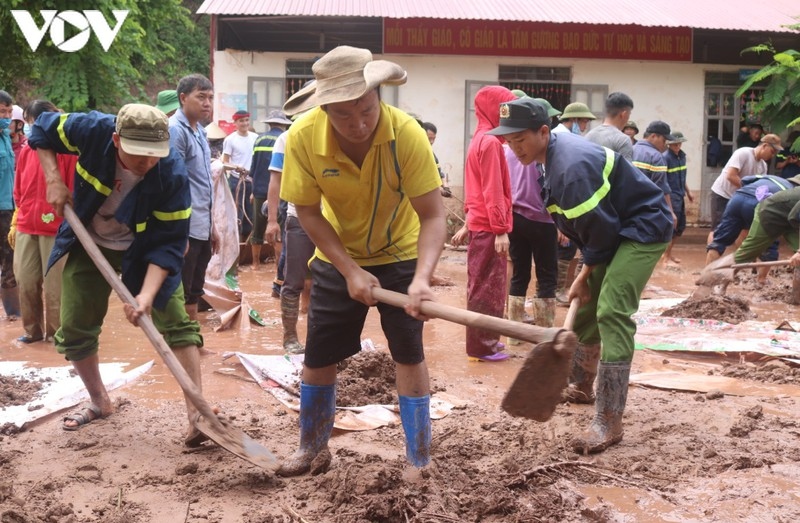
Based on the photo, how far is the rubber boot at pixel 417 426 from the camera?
374 cm

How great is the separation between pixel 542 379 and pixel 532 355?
12 cm

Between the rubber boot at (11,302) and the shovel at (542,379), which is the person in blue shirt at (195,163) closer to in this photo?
the rubber boot at (11,302)

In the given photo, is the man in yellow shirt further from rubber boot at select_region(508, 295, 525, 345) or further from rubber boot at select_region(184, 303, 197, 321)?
rubber boot at select_region(184, 303, 197, 321)

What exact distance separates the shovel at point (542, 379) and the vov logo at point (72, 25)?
13.9 m

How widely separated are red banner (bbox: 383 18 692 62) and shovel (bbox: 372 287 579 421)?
11.9 metres

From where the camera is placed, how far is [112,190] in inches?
167

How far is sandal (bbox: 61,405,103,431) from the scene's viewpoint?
4.53 m

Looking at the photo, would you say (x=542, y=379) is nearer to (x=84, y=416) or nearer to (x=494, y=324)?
(x=494, y=324)

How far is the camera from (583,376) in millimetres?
5047

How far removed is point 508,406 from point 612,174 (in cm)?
152

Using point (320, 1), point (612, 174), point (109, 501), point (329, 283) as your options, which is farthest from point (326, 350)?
point (320, 1)

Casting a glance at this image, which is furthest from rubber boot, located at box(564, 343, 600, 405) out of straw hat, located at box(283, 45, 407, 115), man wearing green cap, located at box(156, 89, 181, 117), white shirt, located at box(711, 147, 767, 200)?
white shirt, located at box(711, 147, 767, 200)

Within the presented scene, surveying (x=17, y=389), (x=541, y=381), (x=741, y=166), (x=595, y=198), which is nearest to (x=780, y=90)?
(x=741, y=166)

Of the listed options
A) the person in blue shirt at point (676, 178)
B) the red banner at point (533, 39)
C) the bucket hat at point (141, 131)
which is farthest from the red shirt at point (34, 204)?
the red banner at point (533, 39)
